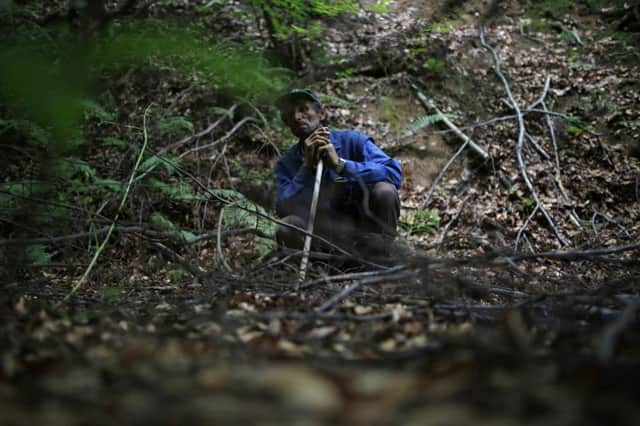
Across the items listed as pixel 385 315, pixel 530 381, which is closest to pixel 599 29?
pixel 385 315

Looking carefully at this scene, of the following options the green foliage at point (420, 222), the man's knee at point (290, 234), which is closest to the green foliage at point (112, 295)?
the man's knee at point (290, 234)

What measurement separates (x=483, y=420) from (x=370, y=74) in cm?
700

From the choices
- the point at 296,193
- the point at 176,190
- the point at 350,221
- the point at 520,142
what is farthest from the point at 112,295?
the point at 520,142

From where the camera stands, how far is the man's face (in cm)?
383

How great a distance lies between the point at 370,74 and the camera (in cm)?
730

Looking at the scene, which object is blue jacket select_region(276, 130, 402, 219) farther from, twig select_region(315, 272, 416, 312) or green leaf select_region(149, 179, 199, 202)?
twig select_region(315, 272, 416, 312)

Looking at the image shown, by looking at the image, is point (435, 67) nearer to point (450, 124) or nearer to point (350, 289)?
point (450, 124)

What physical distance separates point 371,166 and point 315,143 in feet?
1.76

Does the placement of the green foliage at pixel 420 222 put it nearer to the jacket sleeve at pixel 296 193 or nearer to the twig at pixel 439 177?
the twig at pixel 439 177

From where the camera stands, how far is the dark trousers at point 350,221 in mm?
3652

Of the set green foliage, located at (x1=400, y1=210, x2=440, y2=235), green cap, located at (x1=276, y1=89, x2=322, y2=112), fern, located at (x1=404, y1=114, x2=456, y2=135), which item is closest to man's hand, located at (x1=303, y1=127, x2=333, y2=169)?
green cap, located at (x1=276, y1=89, x2=322, y2=112)

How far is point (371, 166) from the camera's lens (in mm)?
3771

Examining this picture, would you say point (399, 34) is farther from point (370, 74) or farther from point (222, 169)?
point (222, 169)

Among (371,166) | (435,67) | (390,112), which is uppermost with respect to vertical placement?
(435,67)
